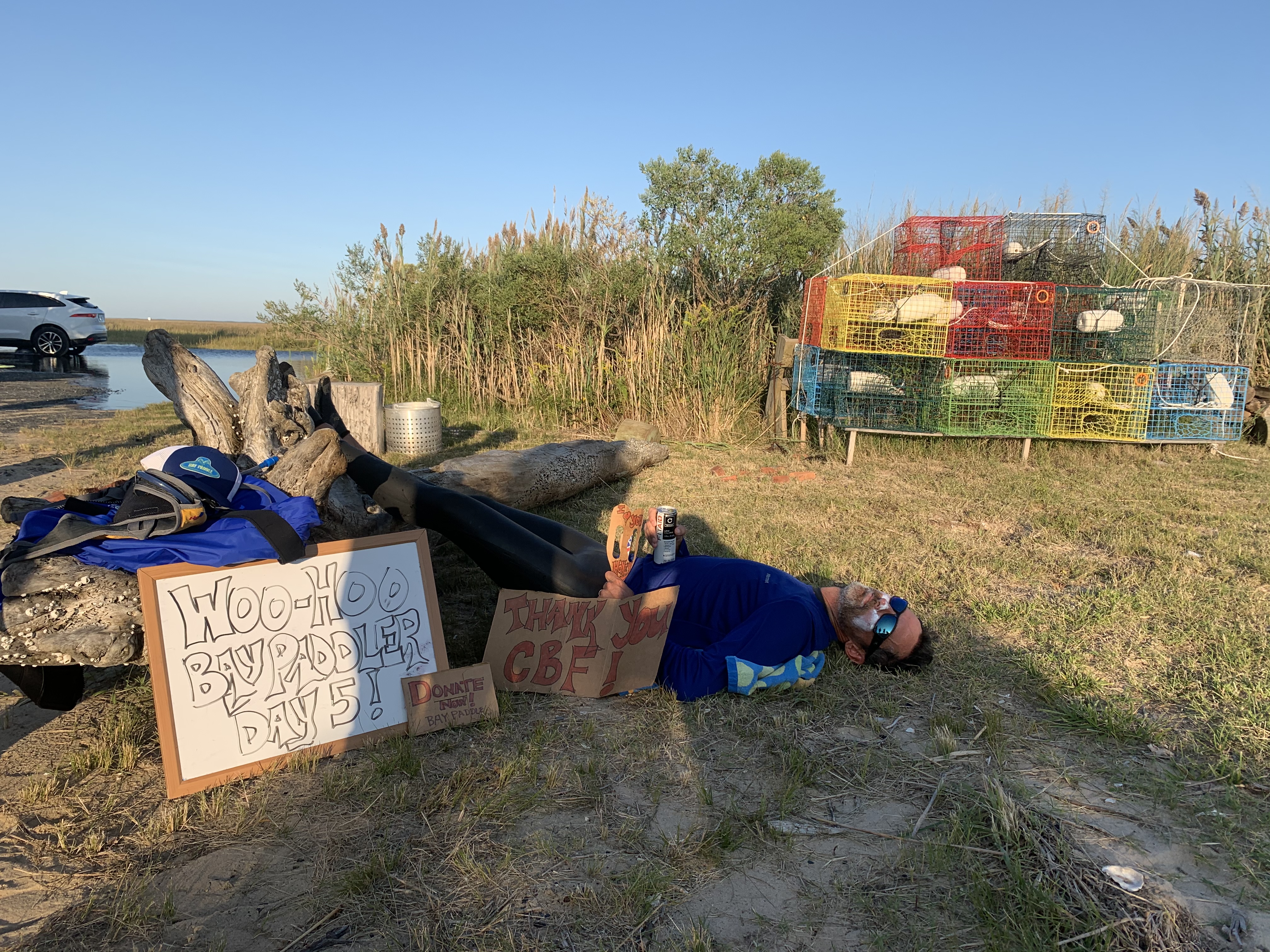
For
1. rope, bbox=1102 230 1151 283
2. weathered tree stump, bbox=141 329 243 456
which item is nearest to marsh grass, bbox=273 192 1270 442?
rope, bbox=1102 230 1151 283

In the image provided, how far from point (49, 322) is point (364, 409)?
15.6 meters

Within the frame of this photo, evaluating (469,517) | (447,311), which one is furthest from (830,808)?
(447,311)

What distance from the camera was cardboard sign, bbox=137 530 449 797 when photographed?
8.29 ft

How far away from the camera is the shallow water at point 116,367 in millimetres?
12703

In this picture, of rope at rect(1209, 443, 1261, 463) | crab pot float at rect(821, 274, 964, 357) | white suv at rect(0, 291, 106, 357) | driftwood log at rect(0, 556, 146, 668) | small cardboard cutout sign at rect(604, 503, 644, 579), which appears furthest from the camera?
white suv at rect(0, 291, 106, 357)

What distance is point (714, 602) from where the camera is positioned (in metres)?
3.34

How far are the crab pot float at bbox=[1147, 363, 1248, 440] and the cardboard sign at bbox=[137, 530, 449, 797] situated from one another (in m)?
7.96

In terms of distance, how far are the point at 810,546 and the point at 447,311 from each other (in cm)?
756

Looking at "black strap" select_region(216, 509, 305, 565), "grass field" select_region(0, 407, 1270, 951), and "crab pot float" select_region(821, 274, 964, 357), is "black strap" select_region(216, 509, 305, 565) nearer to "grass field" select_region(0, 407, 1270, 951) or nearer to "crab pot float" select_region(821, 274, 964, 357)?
"grass field" select_region(0, 407, 1270, 951)

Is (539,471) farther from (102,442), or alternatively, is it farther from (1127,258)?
(1127,258)

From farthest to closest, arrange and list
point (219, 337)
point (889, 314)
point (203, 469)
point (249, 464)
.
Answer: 1. point (219, 337)
2. point (889, 314)
3. point (249, 464)
4. point (203, 469)

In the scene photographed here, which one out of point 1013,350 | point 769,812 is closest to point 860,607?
point 769,812

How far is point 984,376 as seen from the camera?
7719mm

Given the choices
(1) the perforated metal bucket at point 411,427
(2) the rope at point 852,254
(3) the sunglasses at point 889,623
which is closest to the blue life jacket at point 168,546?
(3) the sunglasses at point 889,623
